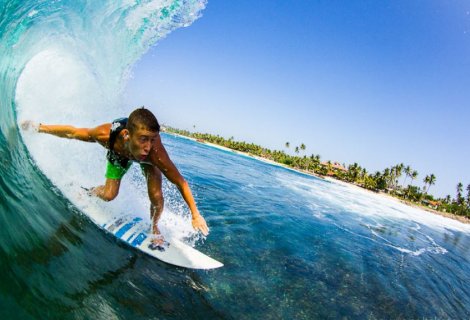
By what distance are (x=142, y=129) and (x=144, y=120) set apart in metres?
0.12

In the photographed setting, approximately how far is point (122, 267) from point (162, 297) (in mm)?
772

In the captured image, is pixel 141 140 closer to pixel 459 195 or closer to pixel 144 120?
pixel 144 120

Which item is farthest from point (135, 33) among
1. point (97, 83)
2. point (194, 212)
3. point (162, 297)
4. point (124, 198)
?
point (162, 297)

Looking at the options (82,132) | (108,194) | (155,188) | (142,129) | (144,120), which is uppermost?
(144,120)

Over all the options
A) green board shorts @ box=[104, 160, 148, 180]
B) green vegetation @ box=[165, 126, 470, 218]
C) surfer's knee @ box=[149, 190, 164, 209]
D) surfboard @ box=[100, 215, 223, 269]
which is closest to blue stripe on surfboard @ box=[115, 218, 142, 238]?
surfboard @ box=[100, 215, 223, 269]

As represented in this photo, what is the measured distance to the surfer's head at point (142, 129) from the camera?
159 inches

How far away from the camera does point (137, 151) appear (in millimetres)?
4285

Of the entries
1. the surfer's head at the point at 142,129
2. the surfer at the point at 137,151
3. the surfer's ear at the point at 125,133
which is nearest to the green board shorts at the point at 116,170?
the surfer at the point at 137,151

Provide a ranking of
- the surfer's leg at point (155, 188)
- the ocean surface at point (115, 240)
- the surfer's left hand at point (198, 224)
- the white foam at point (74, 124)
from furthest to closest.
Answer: the white foam at point (74, 124)
the surfer's leg at point (155, 188)
the surfer's left hand at point (198, 224)
the ocean surface at point (115, 240)

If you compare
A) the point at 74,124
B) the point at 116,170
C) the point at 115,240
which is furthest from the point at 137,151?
the point at 74,124

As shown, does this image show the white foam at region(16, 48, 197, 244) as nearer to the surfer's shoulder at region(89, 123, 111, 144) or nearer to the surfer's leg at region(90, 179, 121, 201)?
the surfer's leg at region(90, 179, 121, 201)

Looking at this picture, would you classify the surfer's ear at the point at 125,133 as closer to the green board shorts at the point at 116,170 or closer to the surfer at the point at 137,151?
the surfer at the point at 137,151

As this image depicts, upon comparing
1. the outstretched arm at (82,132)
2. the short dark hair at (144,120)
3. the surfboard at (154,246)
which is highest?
the short dark hair at (144,120)

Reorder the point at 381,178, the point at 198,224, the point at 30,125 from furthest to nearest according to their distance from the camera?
the point at 381,178, the point at 30,125, the point at 198,224
